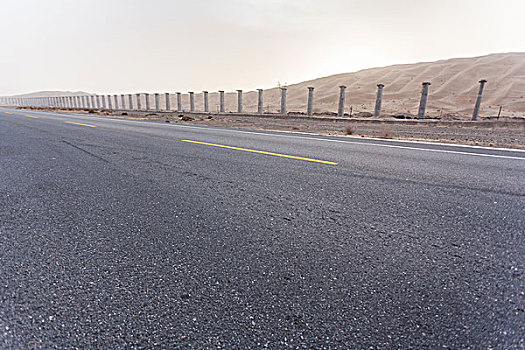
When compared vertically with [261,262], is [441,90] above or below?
above

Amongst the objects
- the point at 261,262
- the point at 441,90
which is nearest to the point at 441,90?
the point at 441,90

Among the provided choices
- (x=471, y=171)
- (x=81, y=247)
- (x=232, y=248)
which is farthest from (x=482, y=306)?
(x=471, y=171)

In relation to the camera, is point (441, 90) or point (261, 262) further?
point (441, 90)

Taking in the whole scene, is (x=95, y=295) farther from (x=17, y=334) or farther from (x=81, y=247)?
(x=81, y=247)

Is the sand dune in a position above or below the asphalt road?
above

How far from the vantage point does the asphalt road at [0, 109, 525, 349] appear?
1.32 meters

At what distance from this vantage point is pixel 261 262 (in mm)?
1854

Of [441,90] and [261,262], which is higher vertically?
[441,90]

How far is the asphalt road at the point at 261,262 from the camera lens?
132cm

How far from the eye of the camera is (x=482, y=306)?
147cm

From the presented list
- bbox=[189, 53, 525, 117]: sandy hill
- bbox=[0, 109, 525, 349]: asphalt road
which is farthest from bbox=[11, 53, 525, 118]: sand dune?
bbox=[0, 109, 525, 349]: asphalt road

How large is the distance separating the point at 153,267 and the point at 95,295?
350 millimetres

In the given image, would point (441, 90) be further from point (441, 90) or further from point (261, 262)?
point (261, 262)

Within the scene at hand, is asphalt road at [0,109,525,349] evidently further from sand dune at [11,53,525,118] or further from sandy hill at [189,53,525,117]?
sand dune at [11,53,525,118]
